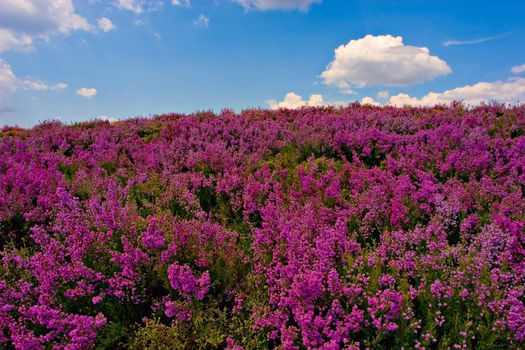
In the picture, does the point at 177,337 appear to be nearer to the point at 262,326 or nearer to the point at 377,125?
the point at 262,326

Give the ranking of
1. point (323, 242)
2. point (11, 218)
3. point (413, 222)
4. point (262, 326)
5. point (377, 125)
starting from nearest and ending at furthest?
1. point (262, 326)
2. point (323, 242)
3. point (413, 222)
4. point (11, 218)
5. point (377, 125)

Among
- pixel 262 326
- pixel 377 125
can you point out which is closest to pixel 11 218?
pixel 262 326

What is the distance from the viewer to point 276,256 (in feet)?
14.5

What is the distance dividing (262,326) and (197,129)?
25.2 feet

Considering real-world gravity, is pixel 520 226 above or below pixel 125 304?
above

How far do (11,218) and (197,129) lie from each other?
17.9 feet

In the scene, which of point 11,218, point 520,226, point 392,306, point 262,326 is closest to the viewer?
point 392,306

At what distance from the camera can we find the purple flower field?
3.52 metres

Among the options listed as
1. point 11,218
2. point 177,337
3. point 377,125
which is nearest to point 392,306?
point 177,337

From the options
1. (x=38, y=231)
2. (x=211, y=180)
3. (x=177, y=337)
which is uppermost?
(x=211, y=180)

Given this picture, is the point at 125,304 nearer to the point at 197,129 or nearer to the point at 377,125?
the point at 197,129

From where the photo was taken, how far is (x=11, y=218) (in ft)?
19.5

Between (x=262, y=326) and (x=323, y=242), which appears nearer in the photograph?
(x=262, y=326)

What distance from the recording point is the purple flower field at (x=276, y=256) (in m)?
3.52
